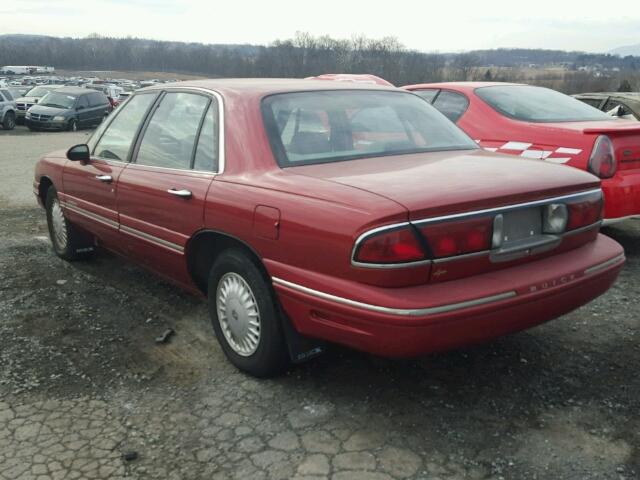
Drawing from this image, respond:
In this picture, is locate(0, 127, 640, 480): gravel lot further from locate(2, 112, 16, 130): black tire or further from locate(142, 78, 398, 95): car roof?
locate(2, 112, 16, 130): black tire

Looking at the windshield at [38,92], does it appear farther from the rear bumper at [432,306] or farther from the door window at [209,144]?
the rear bumper at [432,306]

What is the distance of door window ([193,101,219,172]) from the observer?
3.62 m

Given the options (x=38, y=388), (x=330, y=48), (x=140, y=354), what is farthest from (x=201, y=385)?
(x=330, y=48)

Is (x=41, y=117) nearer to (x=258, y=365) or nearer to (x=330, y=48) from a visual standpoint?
(x=258, y=365)

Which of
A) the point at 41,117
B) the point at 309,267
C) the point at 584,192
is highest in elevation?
the point at 584,192

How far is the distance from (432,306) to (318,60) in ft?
317

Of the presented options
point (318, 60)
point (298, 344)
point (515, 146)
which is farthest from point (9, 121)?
point (318, 60)

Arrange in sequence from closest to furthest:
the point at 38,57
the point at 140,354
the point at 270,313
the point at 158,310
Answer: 1. the point at 270,313
2. the point at 140,354
3. the point at 158,310
4. the point at 38,57

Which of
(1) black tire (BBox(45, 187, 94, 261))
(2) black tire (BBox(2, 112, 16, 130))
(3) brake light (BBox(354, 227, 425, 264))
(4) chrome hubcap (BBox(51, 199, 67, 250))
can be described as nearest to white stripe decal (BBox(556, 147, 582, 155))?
(3) brake light (BBox(354, 227, 425, 264))

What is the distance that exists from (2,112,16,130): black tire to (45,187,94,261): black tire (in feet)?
63.4

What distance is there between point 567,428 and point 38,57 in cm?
14337

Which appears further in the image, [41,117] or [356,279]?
[41,117]

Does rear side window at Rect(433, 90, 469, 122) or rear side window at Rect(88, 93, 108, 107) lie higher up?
rear side window at Rect(433, 90, 469, 122)

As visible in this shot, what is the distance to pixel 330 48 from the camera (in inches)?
4001
